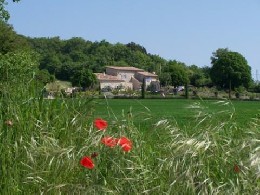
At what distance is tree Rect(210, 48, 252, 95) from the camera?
324 feet

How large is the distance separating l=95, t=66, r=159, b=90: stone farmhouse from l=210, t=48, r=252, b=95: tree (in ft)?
36.7

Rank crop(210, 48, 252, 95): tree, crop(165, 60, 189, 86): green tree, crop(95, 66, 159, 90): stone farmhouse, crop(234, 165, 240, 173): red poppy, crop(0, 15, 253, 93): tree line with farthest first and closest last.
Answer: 1. crop(95, 66, 159, 90): stone farmhouse
2. crop(165, 60, 189, 86): green tree
3. crop(210, 48, 252, 95): tree
4. crop(0, 15, 253, 93): tree line
5. crop(234, 165, 240, 173): red poppy

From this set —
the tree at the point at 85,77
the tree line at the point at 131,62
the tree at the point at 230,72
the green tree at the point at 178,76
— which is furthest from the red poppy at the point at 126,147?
the green tree at the point at 178,76

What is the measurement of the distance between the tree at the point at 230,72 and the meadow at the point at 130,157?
308 ft

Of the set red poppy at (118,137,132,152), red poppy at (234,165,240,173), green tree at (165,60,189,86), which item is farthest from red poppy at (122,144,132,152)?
green tree at (165,60,189,86)

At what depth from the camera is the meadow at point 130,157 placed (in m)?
2.81

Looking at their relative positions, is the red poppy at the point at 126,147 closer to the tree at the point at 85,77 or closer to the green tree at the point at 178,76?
the tree at the point at 85,77

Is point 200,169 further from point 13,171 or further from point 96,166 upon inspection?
point 13,171

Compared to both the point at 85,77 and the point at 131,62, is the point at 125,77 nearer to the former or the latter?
the point at 131,62

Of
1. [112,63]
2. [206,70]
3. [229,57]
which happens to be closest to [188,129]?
[229,57]

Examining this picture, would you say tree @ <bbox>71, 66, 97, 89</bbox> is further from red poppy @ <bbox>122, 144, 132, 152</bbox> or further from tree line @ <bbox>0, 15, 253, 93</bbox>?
red poppy @ <bbox>122, 144, 132, 152</bbox>

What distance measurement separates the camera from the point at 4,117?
4055 millimetres

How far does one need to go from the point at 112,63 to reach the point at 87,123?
11970cm

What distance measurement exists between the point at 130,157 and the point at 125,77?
112 m
